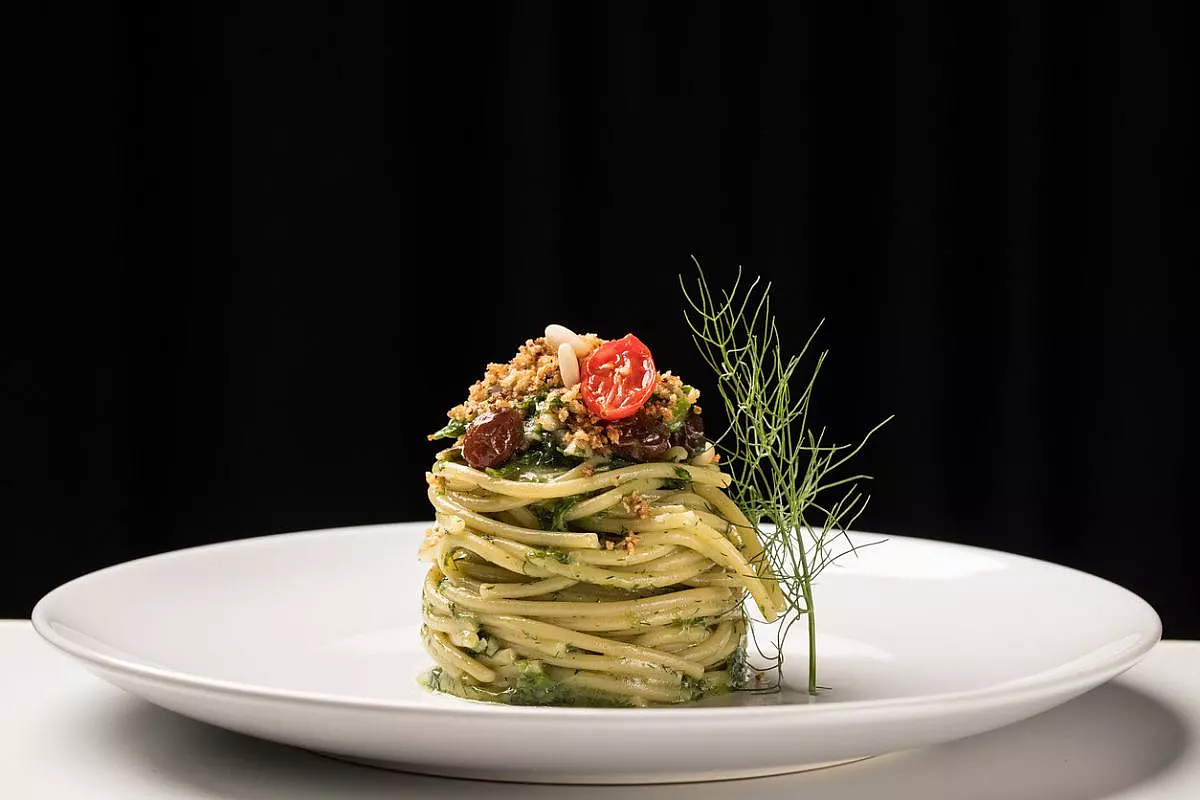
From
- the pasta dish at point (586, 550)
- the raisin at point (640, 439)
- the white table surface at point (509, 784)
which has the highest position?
the raisin at point (640, 439)

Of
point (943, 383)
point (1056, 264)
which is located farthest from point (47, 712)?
point (1056, 264)

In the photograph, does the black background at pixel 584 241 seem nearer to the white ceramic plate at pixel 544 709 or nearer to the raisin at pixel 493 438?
the white ceramic plate at pixel 544 709

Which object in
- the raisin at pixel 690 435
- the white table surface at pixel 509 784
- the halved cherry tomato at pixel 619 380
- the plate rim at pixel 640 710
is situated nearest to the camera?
the plate rim at pixel 640 710

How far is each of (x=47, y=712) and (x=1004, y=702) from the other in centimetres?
151

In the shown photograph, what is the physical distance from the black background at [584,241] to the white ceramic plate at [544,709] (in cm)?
135

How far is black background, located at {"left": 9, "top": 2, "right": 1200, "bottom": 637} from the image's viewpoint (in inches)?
173

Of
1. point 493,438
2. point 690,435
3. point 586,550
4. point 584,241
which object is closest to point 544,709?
point 586,550

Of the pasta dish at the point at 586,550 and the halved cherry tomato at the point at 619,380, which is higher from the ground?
the halved cherry tomato at the point at 619,380

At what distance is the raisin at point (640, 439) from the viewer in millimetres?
2508

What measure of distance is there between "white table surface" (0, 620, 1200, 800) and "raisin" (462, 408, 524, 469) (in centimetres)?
65

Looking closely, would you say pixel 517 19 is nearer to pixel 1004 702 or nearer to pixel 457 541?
pixel 457 541

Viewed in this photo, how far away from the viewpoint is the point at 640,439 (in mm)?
2516

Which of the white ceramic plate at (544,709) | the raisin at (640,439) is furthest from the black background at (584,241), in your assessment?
the raisin at (640,439)

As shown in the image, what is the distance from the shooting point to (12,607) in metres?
4.70
